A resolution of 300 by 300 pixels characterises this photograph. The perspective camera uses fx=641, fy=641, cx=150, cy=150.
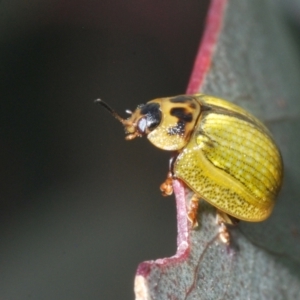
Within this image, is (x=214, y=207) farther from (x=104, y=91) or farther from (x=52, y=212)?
(x=52, y=212)

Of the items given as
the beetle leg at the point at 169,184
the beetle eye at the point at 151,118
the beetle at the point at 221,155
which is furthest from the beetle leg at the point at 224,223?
the beetle eye at the point at 151,118

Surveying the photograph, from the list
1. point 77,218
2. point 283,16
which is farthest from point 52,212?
point 283,16

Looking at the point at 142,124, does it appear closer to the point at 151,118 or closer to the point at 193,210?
the point at 151,118

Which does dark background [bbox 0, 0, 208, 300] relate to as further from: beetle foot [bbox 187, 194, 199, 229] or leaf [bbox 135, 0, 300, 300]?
beetle foot [bbox 187, 194, 199, 229]

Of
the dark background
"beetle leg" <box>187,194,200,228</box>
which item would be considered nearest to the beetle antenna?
the dark background

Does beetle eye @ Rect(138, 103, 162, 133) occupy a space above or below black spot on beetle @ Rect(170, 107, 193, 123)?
below

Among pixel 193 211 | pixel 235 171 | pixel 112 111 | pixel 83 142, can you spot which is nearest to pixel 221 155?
pixel 235 171
